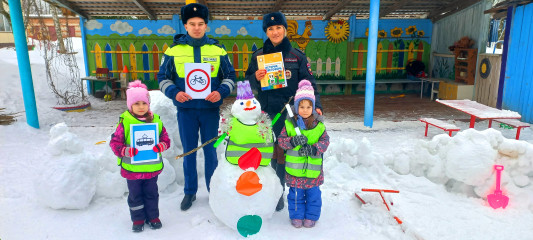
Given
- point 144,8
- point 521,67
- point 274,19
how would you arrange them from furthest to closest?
point 144,8, point 521,67, point 274,19

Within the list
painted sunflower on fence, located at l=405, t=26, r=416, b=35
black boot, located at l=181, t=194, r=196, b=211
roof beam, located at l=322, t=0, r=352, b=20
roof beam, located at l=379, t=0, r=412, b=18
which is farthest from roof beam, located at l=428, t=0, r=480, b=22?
black boot, located at l=181, t=194, r=196, b=211

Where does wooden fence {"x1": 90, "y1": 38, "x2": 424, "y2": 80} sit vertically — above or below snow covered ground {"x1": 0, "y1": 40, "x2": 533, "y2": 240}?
above

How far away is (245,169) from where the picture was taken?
299 cm

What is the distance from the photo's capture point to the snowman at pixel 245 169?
9.68ft

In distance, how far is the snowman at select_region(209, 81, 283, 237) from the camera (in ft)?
9.68

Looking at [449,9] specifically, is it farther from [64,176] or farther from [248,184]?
[64,176]

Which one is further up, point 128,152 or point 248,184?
point 128,152

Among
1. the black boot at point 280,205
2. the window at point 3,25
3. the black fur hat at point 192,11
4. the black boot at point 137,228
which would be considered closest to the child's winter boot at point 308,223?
the black boot at point 280,205

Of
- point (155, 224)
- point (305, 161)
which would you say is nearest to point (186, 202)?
point (155, 224)

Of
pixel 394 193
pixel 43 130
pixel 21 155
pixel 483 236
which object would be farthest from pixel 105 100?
pixel 483 236

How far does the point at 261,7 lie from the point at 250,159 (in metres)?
8.10

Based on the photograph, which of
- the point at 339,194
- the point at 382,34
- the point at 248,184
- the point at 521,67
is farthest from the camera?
the point at 382,34

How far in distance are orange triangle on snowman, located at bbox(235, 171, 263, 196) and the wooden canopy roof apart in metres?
7.24

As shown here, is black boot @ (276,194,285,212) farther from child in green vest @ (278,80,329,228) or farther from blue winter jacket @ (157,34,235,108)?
blue winter jacket @ (157,34,235,108)
